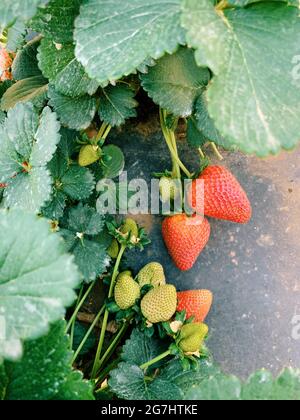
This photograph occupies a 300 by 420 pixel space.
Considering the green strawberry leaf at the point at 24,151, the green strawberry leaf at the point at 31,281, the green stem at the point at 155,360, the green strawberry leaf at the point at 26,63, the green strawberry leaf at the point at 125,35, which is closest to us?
the green strawberry leaf at the point at 31,281

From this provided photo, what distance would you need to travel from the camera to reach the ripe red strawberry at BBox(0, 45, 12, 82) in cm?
121

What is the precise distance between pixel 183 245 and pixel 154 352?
0.69 ft

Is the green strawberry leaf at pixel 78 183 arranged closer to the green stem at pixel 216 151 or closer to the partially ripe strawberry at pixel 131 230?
the partially ripe strawberry at pixel 131 230

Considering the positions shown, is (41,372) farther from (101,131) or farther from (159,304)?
(101,131)

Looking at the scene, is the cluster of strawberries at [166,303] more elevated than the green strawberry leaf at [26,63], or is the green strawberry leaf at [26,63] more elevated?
the green strawberry leaf at [26,63]

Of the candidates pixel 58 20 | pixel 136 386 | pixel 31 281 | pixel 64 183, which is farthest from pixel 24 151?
pixel 136 386

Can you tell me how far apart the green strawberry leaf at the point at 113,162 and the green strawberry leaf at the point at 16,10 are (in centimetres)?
35

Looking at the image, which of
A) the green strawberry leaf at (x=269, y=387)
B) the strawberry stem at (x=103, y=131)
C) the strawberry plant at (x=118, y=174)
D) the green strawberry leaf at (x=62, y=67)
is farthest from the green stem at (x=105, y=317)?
the green strawberry leaf at (x=269, y=387)

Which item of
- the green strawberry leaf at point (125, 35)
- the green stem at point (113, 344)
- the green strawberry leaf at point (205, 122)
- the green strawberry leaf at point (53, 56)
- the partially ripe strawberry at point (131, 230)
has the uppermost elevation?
the green strawberry leaf at point (125, 35)

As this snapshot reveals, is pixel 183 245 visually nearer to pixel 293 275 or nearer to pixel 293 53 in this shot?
pixel 293 275

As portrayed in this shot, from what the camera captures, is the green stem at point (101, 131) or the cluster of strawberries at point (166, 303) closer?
the cluster of strawberries at point (166, 303)

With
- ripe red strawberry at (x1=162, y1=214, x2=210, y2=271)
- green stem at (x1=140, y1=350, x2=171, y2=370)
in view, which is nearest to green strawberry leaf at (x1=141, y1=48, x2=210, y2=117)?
ripe red strawberry at (x1=162, y1=214, x2=210, y2=271)

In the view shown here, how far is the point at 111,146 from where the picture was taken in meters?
1.15

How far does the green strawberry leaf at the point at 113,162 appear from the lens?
3.66ft
